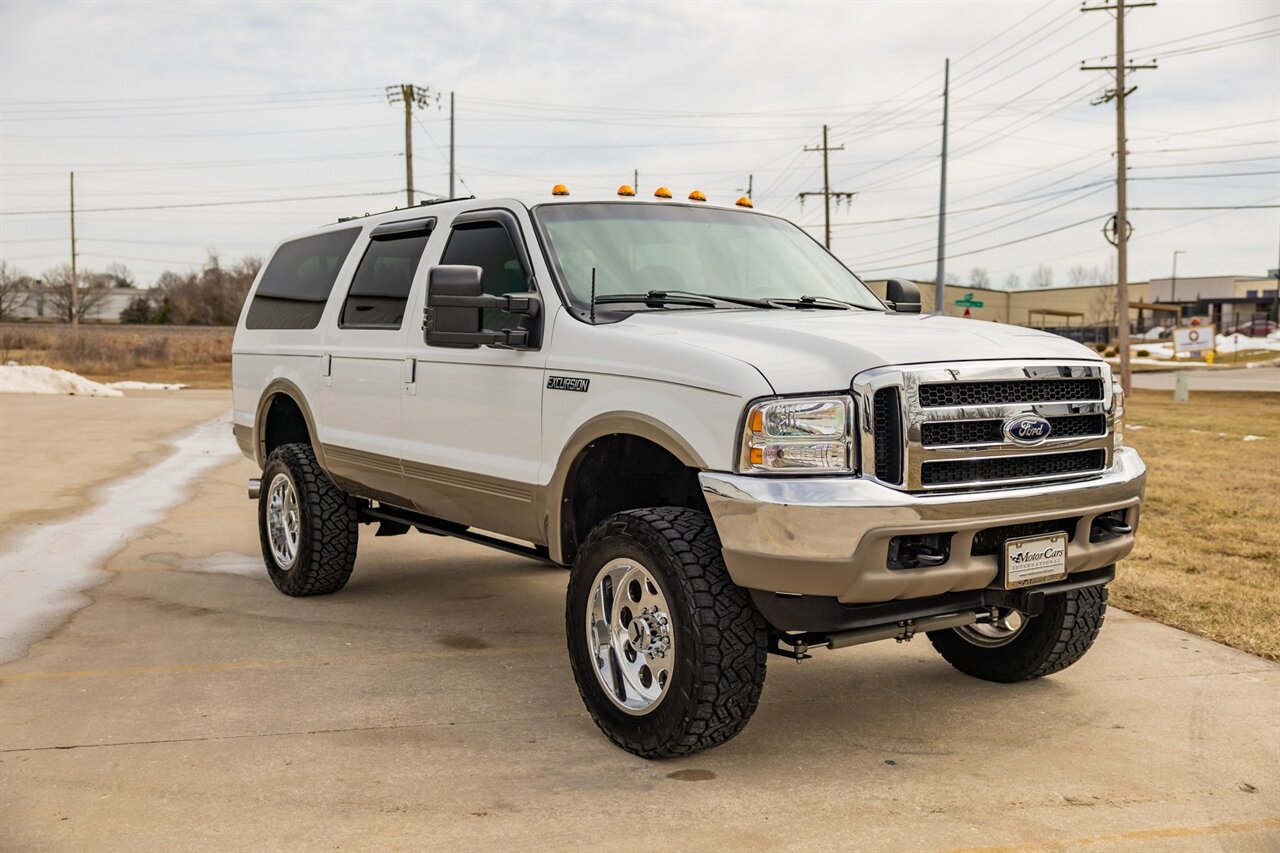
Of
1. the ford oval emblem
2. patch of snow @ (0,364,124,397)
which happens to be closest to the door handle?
the ford oval emblem

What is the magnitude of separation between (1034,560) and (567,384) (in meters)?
1.94

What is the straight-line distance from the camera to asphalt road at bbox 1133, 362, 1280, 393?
36.6 m

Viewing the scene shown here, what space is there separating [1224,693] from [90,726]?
16.0 ft

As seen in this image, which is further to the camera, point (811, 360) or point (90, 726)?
point (90, 726)

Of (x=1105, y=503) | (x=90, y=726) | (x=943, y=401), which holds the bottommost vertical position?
(x=90, y=726)

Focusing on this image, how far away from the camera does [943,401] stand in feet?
14.2

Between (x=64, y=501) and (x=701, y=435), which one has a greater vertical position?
(x=701, y=435)

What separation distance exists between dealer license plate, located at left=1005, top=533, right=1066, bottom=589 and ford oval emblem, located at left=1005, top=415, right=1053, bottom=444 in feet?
1.19

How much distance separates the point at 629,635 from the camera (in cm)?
480

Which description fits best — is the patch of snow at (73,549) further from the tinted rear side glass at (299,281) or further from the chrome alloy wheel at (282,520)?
the tinted rear side glass at (299,281)

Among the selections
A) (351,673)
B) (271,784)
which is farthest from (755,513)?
(351,673)

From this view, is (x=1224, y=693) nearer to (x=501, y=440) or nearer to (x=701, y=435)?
(x=701, y=435)

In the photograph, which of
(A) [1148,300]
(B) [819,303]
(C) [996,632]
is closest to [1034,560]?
(C) [996,632]

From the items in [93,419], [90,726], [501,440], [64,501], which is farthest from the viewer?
[93,419]
